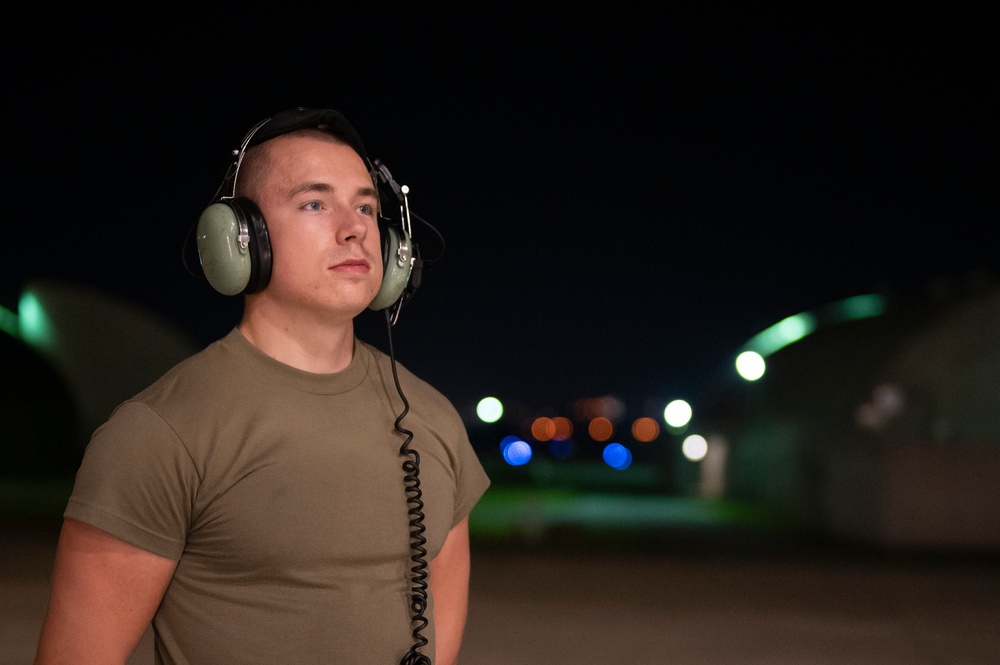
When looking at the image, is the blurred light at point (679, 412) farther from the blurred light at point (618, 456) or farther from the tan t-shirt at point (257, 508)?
the blurred light at point (618, 456)

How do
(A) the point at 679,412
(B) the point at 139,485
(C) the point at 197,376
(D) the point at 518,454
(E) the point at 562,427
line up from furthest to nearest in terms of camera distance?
(E) the point at 562,427
(D) the point at 518,454
(A) the point at 679,412
(C) the point at 197,376
(B) the point at 139,485

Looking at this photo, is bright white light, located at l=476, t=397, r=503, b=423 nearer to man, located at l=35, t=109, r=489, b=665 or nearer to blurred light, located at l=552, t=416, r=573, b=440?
blurred light, located at l=552, t=416, r=573, b=440

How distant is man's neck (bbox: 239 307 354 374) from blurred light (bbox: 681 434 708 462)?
38427mm

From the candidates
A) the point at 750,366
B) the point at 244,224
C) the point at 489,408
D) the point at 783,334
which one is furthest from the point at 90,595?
the point at 489,408

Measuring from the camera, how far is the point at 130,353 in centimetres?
4069

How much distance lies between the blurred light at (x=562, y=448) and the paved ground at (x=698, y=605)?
104 m

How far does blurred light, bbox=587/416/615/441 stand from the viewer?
155 metres

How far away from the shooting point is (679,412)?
43.6 m

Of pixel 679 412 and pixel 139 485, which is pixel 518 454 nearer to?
pixel 679 412

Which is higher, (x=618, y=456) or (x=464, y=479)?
(x=618, y=456)

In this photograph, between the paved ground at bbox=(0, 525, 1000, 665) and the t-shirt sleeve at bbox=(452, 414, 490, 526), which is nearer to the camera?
the t-shirt sleeve at bbox=(452, 414, 490, 526)

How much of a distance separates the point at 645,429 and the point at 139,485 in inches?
5297

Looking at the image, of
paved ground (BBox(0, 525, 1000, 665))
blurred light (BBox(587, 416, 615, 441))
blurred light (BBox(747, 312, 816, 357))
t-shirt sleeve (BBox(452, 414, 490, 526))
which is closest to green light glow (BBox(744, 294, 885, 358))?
blurred light (BBox(747, 312, 816, 357))

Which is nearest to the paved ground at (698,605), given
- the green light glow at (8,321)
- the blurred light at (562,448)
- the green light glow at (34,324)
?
the green light glow at (34,324)
